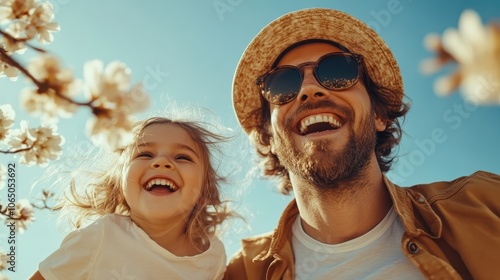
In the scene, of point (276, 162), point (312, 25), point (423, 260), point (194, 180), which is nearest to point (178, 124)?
point (194, 180)

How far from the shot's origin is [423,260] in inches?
74.8

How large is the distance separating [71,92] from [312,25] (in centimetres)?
222

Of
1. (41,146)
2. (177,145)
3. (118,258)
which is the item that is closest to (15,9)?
(41,146)

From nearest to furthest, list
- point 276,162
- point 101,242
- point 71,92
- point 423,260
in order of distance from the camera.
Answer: point 71,92 → point 423,260 → point 101,242 → point 276,162

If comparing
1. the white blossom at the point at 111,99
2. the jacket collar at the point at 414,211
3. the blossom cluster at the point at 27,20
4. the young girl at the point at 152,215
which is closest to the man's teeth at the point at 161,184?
the young girl at the point at 152,215

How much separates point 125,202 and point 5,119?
3.70ft

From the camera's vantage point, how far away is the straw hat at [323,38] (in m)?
2.67

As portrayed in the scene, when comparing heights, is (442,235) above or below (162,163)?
below

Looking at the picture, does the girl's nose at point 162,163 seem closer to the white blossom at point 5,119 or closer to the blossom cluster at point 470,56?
the white blossom at point 5,119

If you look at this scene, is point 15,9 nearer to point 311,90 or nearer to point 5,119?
point 5,119

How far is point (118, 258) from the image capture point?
6.70ft

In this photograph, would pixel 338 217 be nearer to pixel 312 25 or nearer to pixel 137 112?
pixel 312 25

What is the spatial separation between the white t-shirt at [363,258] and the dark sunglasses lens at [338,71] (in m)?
0.78

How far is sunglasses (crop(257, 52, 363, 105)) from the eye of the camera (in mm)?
2516
